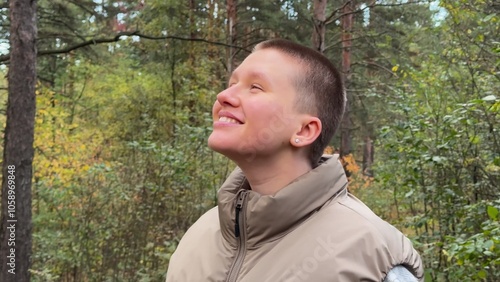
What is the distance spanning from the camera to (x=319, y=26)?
5.78 m

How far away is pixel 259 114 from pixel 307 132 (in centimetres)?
17

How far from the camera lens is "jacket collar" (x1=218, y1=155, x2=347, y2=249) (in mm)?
1332

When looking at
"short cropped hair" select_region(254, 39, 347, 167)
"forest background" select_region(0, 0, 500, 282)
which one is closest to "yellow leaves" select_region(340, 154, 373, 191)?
"forest background" select_region(0, 0, 500, 282)

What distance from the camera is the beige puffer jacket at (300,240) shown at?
46.9 inches

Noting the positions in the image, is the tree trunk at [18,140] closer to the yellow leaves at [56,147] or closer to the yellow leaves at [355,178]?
the yellow leaves at [56,147]

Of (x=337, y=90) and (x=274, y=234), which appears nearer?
(x=274, y=234)

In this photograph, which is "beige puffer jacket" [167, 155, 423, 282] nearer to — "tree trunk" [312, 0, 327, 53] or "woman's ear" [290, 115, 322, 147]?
"woman's ear" [290, 115, 322, 147]

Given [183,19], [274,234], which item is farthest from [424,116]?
[183,19]

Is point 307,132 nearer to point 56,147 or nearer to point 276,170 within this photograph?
point 276,170

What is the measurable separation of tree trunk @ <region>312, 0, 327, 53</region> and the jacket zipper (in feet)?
14.6

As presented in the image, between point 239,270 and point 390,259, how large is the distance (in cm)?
42

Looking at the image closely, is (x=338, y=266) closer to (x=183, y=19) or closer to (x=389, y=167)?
(x=389, y=167)

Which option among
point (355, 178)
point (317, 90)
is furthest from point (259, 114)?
point (355, 178)

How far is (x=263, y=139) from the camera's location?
4.67 ft
